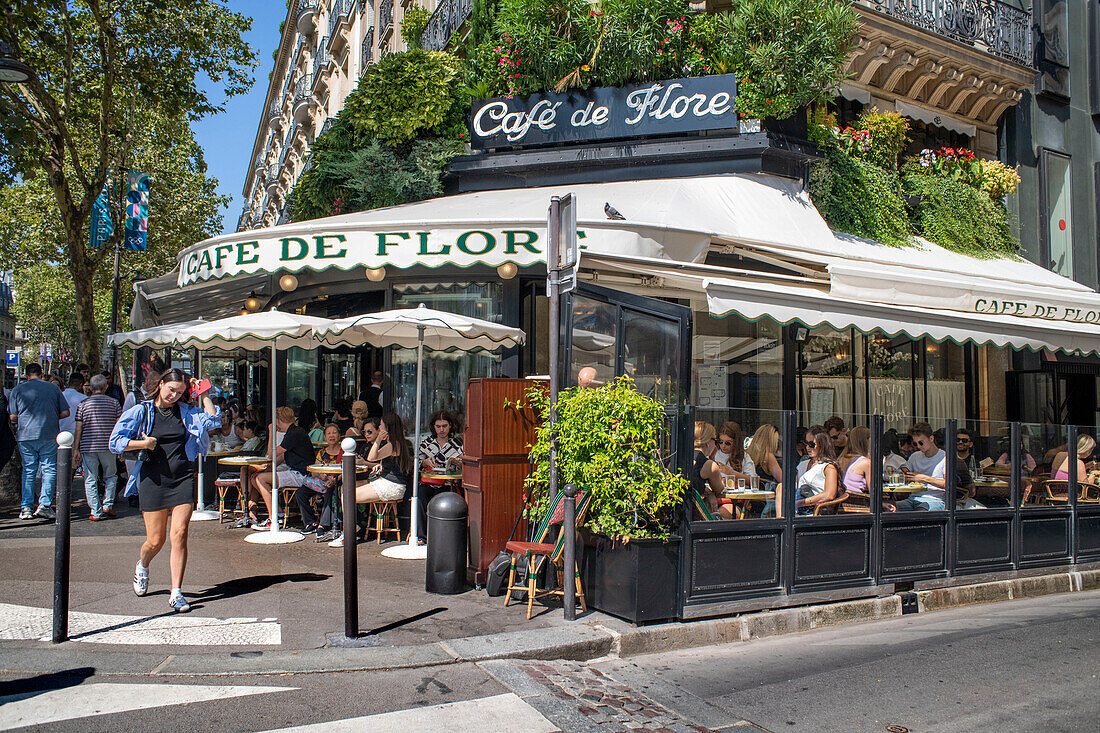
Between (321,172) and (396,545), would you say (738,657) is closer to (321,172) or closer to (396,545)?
(396,545)

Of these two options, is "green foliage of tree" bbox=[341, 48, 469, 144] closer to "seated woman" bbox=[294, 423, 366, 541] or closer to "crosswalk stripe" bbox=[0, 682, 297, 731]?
"seated woman" bbox=[294, 423, 366, 541]

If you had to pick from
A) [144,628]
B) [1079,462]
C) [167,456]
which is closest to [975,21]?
[1079,462]

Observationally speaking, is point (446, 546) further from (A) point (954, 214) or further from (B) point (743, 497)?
(A) point (954, 214)

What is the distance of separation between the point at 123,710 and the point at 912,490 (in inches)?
250

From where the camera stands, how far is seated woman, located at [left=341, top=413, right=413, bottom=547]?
899cm

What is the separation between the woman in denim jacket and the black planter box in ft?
9.79

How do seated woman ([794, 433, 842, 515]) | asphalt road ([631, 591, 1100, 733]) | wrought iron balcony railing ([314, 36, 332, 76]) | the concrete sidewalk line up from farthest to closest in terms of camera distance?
wrought iron balcony railing ([314, 36, 332, 76]) → seated woman ([794, 433, 842, 515]) → the concrete sidewalk → asphalt road ([631, 591, 1100, 733])

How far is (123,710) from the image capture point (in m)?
4.37

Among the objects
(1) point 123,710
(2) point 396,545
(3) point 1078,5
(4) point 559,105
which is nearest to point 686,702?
(1) point 123,710

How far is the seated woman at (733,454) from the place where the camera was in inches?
260

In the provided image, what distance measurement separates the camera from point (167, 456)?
6.21 metres

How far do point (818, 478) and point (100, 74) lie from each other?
570 inches

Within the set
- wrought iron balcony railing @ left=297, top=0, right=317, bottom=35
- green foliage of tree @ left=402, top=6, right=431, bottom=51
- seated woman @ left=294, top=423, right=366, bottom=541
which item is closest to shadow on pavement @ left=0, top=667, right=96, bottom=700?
seated woman @ left=294, top=423, right=366, bottom=541

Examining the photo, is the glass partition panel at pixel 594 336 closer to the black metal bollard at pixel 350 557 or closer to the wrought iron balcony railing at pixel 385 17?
the black metal bollard at pixel 350 557
